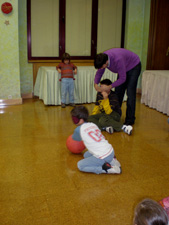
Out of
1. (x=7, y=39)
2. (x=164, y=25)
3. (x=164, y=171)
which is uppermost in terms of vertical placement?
(x=164, y=25)

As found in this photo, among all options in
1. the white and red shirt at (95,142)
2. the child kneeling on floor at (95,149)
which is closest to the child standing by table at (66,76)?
the child kneeling on floor at (95,149)

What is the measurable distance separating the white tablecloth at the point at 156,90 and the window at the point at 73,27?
1486 mm

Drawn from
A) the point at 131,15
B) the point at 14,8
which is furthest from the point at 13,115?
the point at 131,15

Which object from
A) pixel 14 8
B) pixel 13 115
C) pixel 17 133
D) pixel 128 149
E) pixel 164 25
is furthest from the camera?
pixel 164 25

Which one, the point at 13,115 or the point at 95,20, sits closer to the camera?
the point at 13,115

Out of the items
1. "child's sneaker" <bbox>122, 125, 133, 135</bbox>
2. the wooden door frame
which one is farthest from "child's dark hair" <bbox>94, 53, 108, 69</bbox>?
the wooden door frame

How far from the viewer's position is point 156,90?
181 inches

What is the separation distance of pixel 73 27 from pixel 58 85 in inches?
56.0

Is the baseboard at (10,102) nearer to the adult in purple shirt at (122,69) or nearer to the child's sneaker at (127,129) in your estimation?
the adult in purple shirt at (122,69)

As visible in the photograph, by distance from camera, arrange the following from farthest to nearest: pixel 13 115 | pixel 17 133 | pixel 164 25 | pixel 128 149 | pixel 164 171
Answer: pixel 164 25
pixel 13 115
pixel 17 133
pixel 128 149
pixel 164 171

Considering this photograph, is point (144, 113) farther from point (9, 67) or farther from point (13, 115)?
point (9, 67)

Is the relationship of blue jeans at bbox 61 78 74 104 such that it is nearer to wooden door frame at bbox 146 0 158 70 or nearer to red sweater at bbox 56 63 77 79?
red sweater at bbox 56 63 77 79

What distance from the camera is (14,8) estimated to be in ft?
14.9

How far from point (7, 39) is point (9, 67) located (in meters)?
0.47
